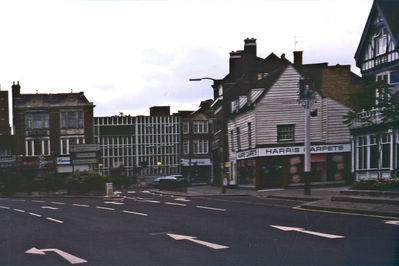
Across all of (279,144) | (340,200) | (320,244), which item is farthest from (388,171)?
(320,244)

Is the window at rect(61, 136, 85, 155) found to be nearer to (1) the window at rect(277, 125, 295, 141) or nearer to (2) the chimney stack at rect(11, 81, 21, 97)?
(2) the chimney stack at rect(11, 81, 21, 97)

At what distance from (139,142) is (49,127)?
34.5 m

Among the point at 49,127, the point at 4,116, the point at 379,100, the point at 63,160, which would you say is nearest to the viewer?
the point at 379,100

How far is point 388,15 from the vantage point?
3450cm

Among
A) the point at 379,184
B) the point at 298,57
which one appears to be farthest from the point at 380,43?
the point at 298,57

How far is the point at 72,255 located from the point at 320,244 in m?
4.79

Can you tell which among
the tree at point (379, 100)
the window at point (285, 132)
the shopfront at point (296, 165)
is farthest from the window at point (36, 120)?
the tree at point (379, 100)

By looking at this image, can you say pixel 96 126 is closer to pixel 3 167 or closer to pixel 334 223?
pixel 3 167

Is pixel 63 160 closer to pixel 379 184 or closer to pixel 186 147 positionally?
pixel 186 147

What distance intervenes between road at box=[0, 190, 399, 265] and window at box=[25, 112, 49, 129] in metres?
61.9

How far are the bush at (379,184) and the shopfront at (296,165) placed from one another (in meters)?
19.7

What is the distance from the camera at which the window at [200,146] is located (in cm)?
9594

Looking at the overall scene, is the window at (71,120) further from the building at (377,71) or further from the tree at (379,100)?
the tree at (379,100)

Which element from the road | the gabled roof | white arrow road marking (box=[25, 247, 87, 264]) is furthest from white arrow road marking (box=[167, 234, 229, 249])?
the gabled roof
